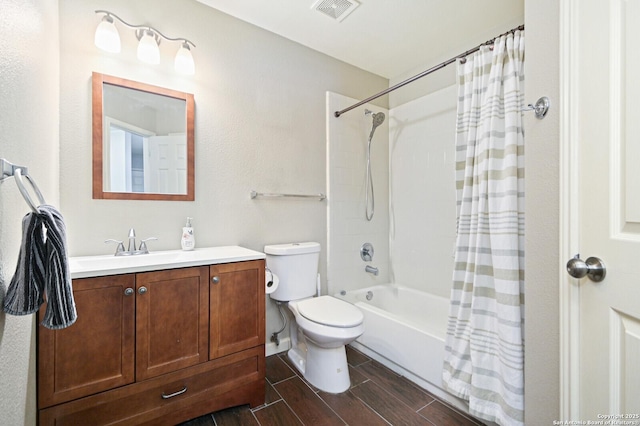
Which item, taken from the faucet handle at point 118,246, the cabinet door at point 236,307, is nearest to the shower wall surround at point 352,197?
the cabinet door at point 236,307

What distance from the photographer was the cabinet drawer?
1171 mm

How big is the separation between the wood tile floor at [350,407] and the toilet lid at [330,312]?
0.44 meters

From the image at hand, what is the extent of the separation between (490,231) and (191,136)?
180 centimetres

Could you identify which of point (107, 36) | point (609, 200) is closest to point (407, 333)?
point (609, 200)

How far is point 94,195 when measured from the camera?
154 cm

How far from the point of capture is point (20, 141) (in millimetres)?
835

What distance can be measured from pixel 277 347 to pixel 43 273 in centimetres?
174

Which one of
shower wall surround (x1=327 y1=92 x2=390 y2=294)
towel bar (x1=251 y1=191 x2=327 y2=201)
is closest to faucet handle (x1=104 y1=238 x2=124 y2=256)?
towel bar (x1=251 y1=191 x2=327 y2=201)

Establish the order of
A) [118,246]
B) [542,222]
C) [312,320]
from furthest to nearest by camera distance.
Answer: [312,320] < [118,246] < [542,222]

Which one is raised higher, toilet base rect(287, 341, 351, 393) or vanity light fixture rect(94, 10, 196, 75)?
vanity light fixture rect(94, 10, 196, 75)

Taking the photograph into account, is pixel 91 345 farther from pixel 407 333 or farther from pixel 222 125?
pixel 407 333

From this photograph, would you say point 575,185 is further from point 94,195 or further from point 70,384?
point 94,195

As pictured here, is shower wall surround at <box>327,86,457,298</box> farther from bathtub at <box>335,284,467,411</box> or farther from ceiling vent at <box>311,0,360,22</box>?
ceiling vent at <box>311,0,360,22</box>

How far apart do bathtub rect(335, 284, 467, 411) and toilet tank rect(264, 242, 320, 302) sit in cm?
50
